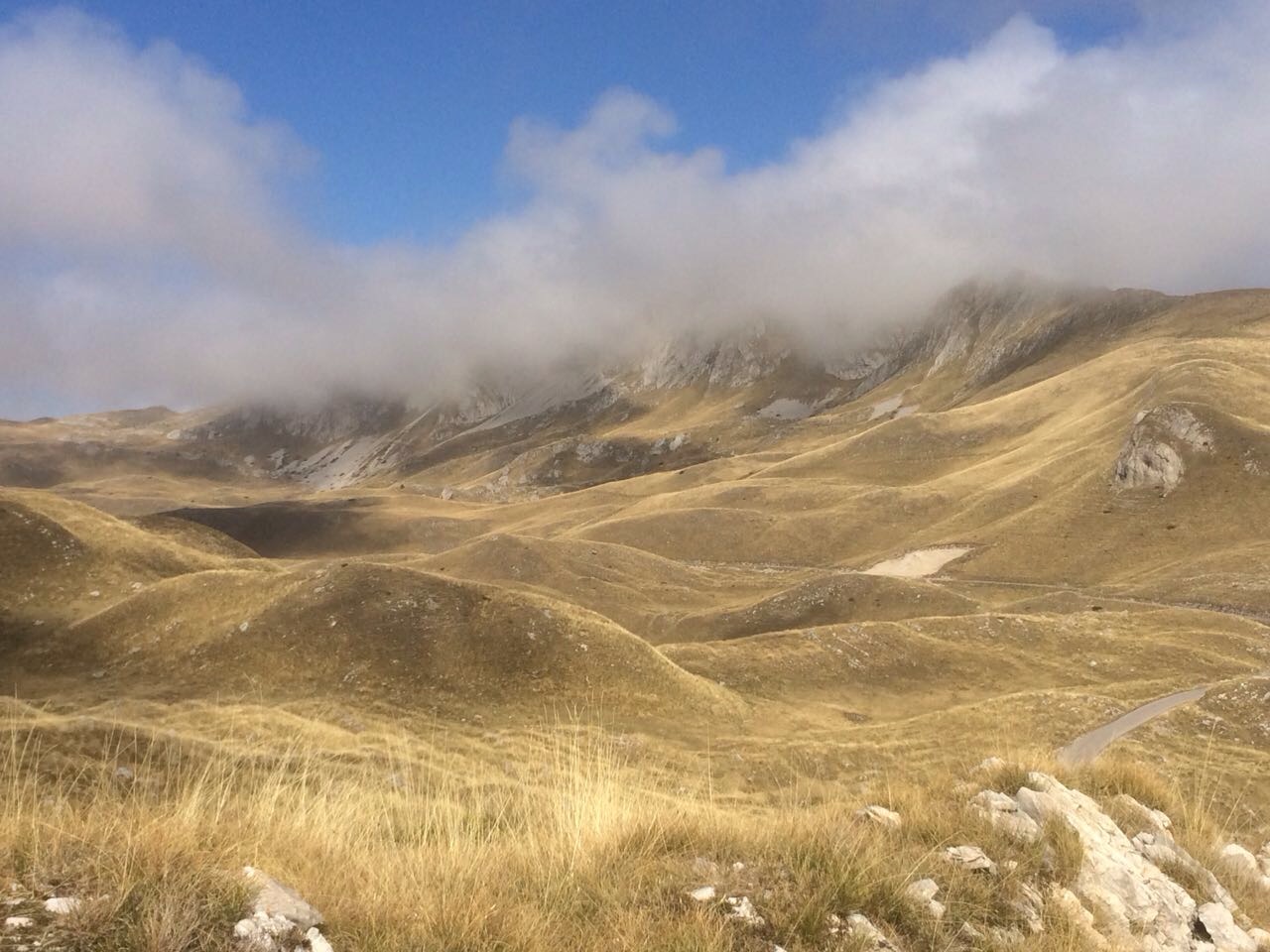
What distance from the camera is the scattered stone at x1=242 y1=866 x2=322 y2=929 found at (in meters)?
5.18

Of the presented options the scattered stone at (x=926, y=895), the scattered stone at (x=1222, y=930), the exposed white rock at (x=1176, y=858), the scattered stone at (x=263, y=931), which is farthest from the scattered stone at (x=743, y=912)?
the exposed white rock at (x=1176, y=858)

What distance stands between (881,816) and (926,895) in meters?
1.97

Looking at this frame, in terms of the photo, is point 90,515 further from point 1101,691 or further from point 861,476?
point 861,476

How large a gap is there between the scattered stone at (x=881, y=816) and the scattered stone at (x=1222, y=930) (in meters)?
3.45

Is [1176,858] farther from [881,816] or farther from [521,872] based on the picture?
[521,872]

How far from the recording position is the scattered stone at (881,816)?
840 centimetres

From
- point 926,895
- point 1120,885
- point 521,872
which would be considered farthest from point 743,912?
point 1120,885

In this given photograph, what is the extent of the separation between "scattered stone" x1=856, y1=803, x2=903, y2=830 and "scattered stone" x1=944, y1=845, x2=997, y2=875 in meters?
0.78

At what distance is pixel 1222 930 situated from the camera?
8.25 meters

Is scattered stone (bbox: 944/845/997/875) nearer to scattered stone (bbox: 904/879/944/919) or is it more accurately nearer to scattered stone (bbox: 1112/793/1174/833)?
scattered stone (bbox: 904/879/944/919)

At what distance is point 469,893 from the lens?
18.9 ft

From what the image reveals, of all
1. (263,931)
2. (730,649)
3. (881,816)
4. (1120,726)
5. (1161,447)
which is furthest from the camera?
(1161,447)

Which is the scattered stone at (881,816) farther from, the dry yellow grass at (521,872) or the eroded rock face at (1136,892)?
the eroded rock face at (1136,892)

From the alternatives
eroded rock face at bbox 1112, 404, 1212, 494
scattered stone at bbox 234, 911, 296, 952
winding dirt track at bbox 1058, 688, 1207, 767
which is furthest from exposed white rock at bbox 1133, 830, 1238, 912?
eroded rock face at bbox 1112, 404, 1212, 494
